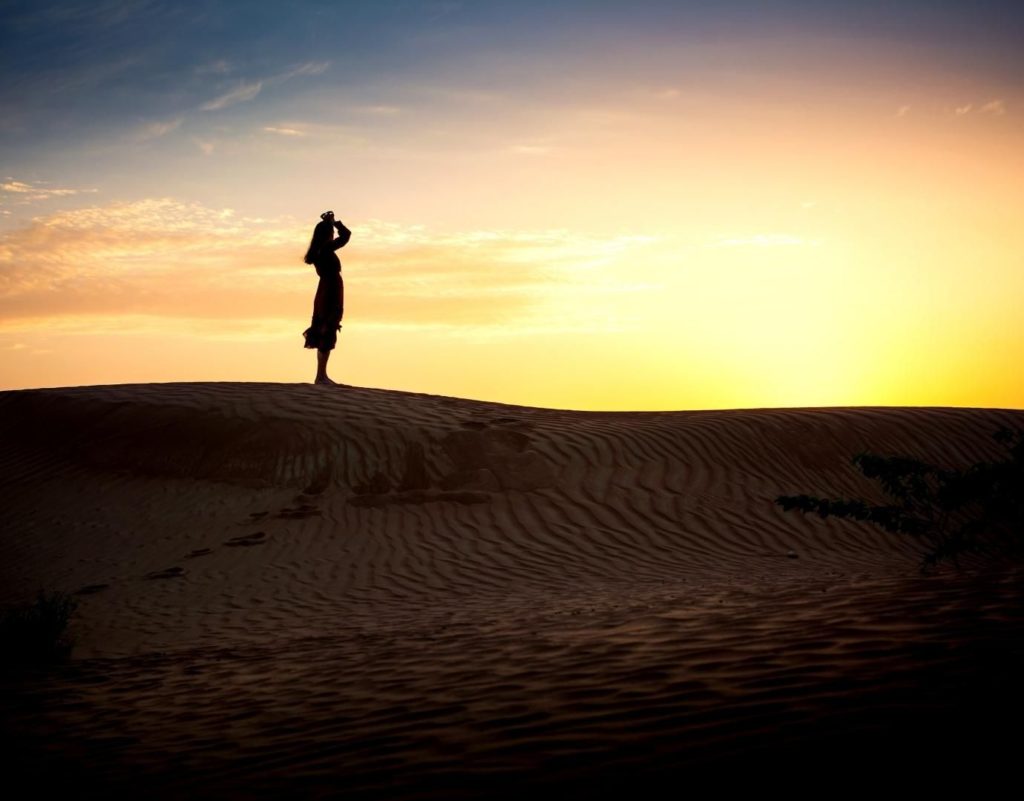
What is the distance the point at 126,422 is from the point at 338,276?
455cm

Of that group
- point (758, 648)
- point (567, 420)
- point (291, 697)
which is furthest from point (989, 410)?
point (291, 697)

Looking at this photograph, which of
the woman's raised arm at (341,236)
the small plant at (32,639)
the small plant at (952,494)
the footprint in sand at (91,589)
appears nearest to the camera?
the small plant at (952,494)

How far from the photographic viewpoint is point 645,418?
18.5 m

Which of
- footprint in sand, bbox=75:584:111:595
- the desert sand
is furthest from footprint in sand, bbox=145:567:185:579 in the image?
footprint in sand, bbox=75:584:111:595

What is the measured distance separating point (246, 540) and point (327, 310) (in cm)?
657

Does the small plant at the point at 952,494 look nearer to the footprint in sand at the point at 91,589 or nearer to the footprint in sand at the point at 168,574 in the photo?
the footprint in sand at the point at 168,574

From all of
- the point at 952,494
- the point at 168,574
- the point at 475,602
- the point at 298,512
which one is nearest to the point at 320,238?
the point at 298,512

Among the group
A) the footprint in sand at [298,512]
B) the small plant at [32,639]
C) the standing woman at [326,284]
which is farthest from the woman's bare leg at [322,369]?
the small plant at [32,639]

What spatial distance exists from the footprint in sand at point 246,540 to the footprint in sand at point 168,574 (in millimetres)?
849

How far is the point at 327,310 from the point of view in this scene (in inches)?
727

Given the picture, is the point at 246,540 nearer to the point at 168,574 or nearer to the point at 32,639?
the point at 168,574

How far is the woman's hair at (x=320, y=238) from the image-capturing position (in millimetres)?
18047

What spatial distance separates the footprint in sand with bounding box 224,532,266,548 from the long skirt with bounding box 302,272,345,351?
627 centimetres

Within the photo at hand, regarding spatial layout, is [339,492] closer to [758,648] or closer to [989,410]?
[758,648]
